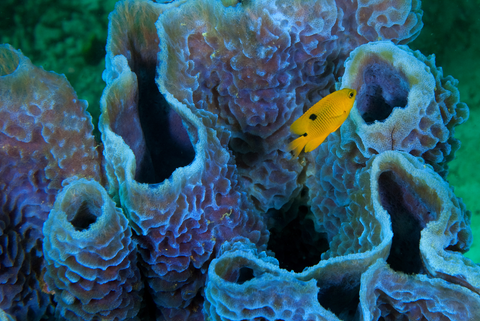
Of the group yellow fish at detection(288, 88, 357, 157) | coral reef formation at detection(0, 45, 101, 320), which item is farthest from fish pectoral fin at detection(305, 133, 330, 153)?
coral reef formation at detection(0, 45, 101, 320)

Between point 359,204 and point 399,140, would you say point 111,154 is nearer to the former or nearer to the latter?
point 359,204

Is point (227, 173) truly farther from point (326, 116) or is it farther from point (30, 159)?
point (30, 159)

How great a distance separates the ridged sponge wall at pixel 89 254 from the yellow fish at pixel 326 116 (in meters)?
1.09

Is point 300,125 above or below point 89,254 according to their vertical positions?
above

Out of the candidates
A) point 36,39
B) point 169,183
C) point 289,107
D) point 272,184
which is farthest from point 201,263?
point 36,39

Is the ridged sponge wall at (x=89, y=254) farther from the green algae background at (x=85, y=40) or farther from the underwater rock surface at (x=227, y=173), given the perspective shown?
the green algae background at (x=85, y=40)

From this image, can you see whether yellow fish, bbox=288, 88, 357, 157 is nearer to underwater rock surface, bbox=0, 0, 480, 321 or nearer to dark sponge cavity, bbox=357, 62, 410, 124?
underwater rock surface, bbox=0, 0, 480, 321

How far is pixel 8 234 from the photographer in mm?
1682

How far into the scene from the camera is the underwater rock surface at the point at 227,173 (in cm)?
125

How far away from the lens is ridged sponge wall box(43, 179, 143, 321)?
125 centimetres

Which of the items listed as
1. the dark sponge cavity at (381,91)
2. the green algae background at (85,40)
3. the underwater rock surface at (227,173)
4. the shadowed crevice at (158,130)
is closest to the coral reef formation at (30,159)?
the underwater rock surface at (227,173)

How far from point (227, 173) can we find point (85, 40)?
234cm

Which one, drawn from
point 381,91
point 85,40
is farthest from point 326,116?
point 85,40

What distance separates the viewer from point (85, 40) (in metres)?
3.04
